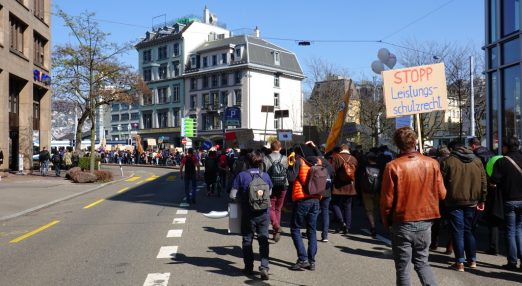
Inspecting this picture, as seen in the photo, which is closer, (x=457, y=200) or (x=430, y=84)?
(x=457, y=200)

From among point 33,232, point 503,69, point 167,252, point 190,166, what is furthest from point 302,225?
point 503,69

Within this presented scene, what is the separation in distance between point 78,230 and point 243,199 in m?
5.59

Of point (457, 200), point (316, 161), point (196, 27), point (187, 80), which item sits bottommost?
point (457, 200)

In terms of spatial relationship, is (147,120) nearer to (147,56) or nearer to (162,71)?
(162,71)

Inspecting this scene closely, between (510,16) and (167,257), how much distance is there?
12.2 m

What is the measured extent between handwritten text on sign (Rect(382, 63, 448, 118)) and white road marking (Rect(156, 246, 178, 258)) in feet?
16.0

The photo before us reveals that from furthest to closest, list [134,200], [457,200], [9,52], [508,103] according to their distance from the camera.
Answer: [9,52], [134,200], [508,103], [457,200]

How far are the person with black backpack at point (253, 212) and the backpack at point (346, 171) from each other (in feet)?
11.8

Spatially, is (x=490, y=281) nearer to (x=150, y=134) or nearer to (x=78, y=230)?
(x=78, y=230)

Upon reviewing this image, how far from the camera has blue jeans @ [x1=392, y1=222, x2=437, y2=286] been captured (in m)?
4.71

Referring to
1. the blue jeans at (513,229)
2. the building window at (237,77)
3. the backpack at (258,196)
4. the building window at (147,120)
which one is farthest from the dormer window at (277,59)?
the backpack at (258,196)

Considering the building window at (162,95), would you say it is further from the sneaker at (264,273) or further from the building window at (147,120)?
the sneaker at (264,273)

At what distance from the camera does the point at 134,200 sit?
1742 centimetres

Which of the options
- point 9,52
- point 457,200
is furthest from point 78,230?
point 9,52
